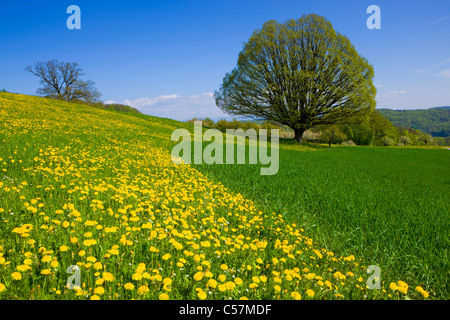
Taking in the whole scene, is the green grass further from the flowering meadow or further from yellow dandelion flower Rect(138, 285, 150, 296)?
yellow dandelion flower Rect(138, 285, 150, 296)

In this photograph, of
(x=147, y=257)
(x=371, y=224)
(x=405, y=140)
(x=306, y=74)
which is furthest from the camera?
(x=405, y=140)

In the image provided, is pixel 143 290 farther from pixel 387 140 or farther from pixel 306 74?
pixel 387 140

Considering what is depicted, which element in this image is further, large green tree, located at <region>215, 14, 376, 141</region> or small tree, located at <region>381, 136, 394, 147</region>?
small tree, located at <region>381, 136, 394, 147</region>

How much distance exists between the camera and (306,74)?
2820 centimetres

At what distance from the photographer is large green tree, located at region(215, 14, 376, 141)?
28.9 meters

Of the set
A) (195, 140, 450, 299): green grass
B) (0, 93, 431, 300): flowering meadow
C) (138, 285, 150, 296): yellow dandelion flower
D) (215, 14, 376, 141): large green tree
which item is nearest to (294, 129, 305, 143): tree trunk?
(215, 14, 376, 141): large green tree

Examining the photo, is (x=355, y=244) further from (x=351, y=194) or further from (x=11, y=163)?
(x=11, y=163)

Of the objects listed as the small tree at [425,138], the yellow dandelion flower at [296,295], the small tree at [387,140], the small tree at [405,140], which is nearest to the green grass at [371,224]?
the yellow dandelion flower at [296,295]

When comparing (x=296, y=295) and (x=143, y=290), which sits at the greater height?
(x=143, y=290)

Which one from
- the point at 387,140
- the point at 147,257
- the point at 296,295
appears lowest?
the point at 296,295

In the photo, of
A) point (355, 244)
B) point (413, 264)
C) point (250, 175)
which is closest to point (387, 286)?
point (413, 264)

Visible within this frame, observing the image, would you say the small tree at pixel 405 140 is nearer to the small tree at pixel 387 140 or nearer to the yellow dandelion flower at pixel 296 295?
the small tree at pixel 387 140

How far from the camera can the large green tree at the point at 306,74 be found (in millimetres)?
28859

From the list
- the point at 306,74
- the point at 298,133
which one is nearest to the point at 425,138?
the point at 298,133
